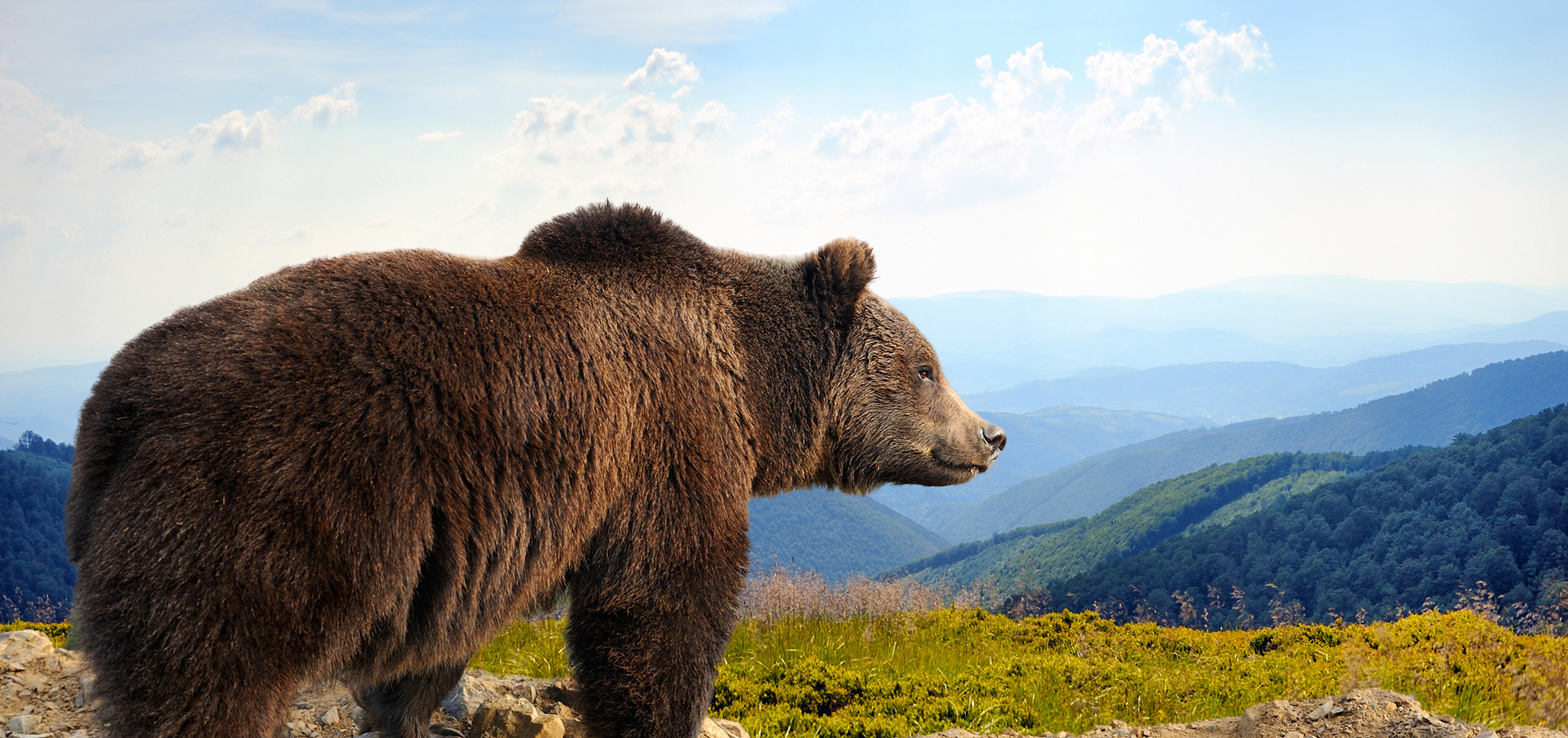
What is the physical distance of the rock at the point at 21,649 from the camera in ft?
20.0

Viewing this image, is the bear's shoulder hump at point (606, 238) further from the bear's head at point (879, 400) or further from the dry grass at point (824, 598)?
the dry grass at point (824, 598)

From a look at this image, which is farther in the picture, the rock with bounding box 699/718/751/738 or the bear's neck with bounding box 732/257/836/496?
the rock with bounding box 699/718/751/738

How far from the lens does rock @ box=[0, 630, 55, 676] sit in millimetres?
6102

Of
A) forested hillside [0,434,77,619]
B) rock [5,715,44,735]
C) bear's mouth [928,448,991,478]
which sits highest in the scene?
bear's mouth [928,448,991,478]

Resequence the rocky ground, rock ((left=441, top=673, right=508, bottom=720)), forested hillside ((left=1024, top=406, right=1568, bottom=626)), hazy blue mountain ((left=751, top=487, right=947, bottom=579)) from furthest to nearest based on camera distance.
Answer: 1. hazy blue mountain ((left=751, top=487, right=947, bottom=579))
2. forested hillside ((left=1024, top=406, right=1568, bottom=626))
3. rock ((left=441, top=673, right=508, bottom=720))
4. the rocky ground

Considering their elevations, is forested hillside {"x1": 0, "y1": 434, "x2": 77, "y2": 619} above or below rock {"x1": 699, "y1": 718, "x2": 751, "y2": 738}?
below

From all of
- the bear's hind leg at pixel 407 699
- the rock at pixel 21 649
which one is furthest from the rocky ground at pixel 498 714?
the bear's hind leg at pixel 407 699

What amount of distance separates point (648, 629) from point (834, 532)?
101 metres

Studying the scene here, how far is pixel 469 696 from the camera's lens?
19.6ft

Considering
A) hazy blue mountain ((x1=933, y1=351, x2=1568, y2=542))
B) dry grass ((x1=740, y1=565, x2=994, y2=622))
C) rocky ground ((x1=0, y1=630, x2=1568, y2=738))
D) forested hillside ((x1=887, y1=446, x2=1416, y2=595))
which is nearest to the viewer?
rocky ground ((x1=0, y1=630, x2=1568, y2=738))

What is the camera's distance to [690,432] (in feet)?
13.7

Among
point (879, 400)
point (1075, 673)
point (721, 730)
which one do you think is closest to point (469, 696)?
point (721, 730)

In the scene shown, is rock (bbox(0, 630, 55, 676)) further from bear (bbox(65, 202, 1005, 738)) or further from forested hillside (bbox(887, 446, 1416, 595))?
forested hillside (bbox(887, 446, 1416, 595))

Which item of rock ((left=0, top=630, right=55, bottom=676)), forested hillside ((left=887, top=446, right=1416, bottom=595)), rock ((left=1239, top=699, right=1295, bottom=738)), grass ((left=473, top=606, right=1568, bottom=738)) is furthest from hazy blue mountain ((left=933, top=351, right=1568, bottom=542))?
rock ((left=0, top=630, right=55, bottom=676))
